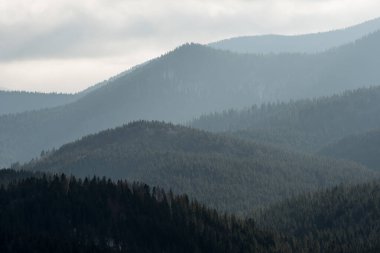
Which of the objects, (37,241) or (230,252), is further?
(230,252)

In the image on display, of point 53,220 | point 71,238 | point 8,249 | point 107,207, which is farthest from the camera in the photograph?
point 107,207

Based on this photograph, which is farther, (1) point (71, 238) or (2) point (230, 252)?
(2) point (230, 252)

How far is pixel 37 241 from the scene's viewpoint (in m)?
162

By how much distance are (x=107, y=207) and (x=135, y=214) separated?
5.71 m

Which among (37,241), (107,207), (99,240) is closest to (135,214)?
(107,207)

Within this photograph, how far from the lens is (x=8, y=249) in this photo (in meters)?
156

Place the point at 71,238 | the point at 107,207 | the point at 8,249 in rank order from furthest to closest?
the point at 107,207 < the point at 71,238 < the point at 8,249

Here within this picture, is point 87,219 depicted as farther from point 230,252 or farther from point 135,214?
point 230,252

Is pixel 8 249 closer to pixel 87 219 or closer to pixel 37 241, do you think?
pixel 37 241

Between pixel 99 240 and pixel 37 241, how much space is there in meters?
20.8

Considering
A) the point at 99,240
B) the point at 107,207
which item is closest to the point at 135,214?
the point at 107,207

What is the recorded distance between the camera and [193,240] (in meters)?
198

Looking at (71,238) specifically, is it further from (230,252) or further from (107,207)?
(230,252)

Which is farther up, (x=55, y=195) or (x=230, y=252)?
(x=55, y=195)
